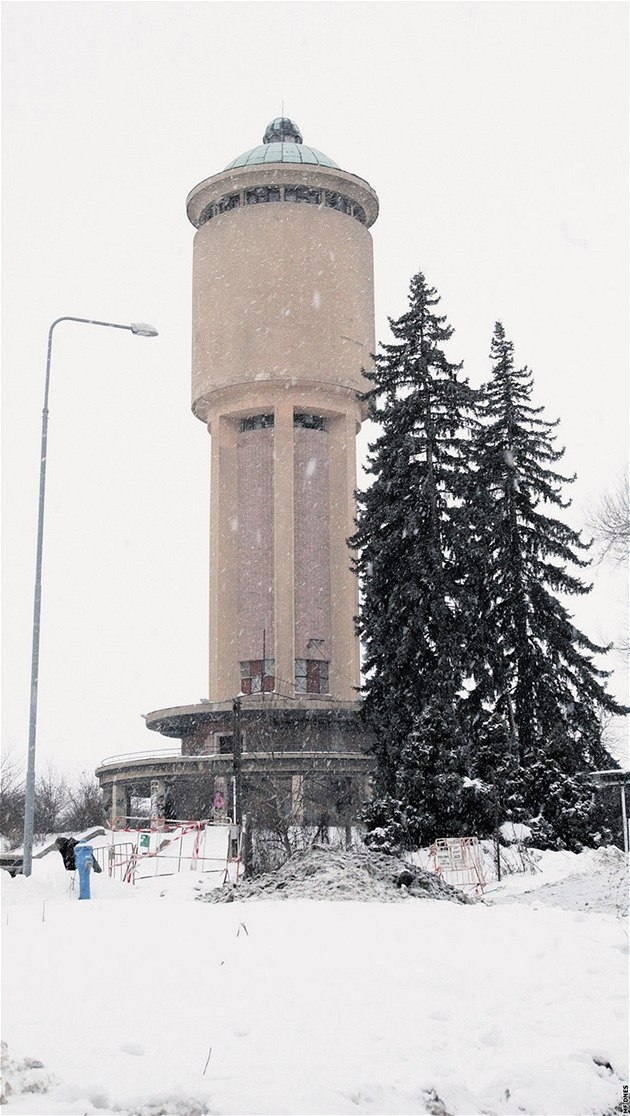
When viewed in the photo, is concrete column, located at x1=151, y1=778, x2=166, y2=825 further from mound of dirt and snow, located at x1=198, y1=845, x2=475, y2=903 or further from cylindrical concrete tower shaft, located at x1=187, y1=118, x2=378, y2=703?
mound of dirt and snow, located at x1=198, y1=845, x2=475, y2=903

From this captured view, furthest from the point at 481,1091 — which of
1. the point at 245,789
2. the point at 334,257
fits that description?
the point at 334,257

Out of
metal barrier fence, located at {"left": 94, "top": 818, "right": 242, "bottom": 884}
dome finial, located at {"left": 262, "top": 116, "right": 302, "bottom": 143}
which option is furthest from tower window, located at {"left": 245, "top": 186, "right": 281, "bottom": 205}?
metal barrier fence, located at {"left": 94, "top": 818, "right": 242, "bottom": 884}

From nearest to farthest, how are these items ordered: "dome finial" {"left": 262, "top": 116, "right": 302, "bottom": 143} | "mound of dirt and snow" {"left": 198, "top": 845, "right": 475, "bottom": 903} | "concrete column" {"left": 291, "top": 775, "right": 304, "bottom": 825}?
"mound of dirt and snow" {"left": 198, "top": 845, "right": 475, "bottom": 903} < "concrete column" {"left": 291, "top": 775, "right": 304, "bottom": 825} < "dome finial" {"left": 262, "top": 116, "right": 302, "bottom": 143}

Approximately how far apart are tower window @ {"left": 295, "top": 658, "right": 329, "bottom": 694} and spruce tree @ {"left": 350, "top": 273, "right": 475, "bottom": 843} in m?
18.8

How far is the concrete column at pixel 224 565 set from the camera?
4994 centimetres

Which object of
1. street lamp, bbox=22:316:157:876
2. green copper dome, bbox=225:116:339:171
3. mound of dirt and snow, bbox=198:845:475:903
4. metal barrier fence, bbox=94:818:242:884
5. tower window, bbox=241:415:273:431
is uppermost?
green copper dome, bbox=225:116:339:171

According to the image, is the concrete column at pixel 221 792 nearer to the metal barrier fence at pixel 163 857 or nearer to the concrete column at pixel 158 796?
the concrete column at pixel 158 796

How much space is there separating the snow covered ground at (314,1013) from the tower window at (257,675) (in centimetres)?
3612

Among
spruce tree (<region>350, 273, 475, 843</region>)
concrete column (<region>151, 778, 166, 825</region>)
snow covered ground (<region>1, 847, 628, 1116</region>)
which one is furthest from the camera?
concrete column (<region>151, 778, 166, 825</region>)

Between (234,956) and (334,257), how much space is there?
46311 mm

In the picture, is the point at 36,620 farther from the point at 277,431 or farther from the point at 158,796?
the point at 277,431

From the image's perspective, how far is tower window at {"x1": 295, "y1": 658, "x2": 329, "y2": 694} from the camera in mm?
49625

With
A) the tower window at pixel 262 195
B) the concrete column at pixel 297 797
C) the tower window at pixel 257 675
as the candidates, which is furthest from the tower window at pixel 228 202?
the concrete column at pixel 297 797

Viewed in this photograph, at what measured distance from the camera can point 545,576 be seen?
31500 millimetres
